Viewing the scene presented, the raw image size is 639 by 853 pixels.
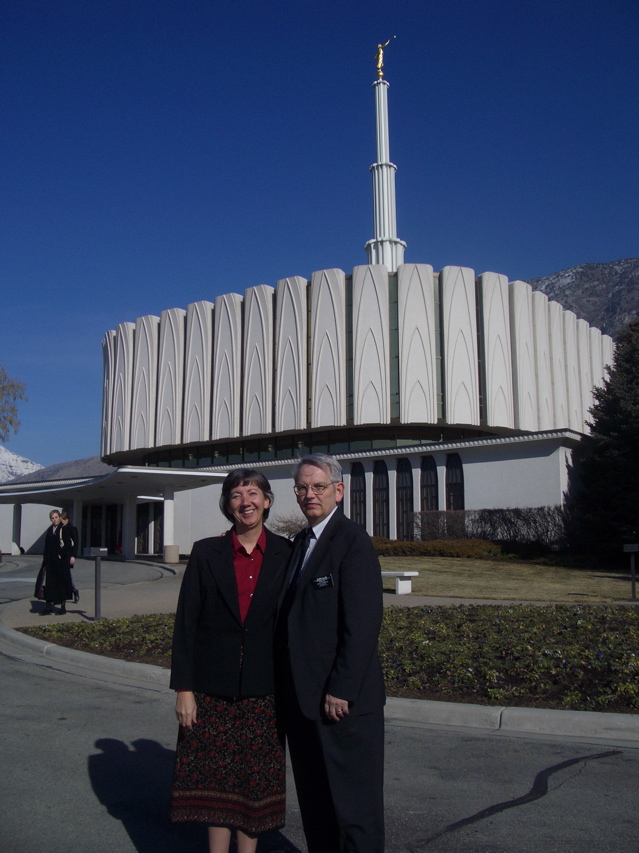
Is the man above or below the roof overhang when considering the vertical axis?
below

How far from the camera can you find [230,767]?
138 inches

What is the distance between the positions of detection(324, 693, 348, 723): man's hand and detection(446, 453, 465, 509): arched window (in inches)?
1187

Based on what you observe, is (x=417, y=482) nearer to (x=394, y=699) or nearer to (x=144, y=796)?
(x=394, y=699)

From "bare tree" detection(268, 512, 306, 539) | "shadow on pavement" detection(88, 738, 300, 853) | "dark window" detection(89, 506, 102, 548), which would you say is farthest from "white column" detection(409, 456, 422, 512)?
"shadow on pavement" detection(88, 738, 300, 853)

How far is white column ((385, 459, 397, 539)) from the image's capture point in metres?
35.0

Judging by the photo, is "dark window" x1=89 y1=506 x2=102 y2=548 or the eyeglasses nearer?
the eyeglasses

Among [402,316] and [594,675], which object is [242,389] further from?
[594,675]

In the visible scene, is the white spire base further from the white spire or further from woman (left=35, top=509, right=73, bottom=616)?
woman (left=35, top=509, right=73, bottom=616)

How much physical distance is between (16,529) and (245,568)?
41624 mm

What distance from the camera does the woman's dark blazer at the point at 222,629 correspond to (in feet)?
11.4

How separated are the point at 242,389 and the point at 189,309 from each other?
6756mm

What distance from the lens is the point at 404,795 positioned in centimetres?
464

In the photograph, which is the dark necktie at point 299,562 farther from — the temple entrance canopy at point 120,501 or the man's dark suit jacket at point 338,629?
the temple entrance canopy at point 120,501

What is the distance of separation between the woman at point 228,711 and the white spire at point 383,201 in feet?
152
